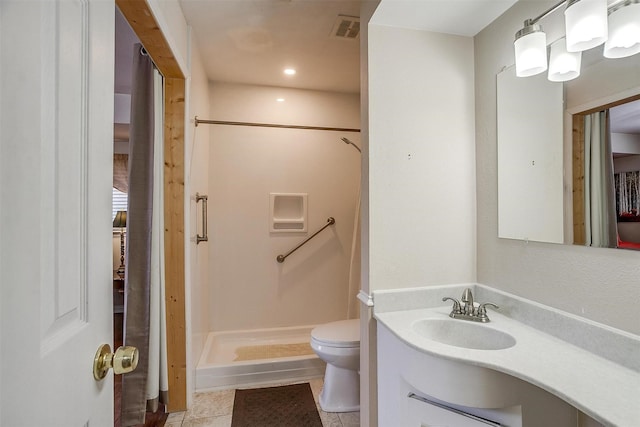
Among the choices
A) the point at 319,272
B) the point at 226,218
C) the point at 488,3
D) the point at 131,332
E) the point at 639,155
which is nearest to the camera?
the point at 639,155

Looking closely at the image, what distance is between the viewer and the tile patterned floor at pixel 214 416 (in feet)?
5.89

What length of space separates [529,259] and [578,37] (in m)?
0.85

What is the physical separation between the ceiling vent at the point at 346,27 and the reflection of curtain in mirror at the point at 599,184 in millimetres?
1363

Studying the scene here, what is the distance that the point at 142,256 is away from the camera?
64.6 inches

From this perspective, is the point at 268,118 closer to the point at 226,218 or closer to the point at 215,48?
the point at 215,48

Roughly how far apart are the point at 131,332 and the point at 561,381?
1.86m

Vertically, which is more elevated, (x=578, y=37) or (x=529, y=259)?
(x=578, y=37)

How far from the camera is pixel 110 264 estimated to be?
0.71m

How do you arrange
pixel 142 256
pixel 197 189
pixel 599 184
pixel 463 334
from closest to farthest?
pixel 599 184, pixel 463 334, pixel 142 256, pixel 197 189

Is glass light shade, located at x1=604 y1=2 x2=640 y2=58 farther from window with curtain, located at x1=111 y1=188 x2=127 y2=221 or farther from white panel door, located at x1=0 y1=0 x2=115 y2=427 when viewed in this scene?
window with curtain, located at x1=111 y1=188 x2=127 y2=221

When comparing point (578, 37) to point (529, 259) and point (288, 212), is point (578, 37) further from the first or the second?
point (288, 212)

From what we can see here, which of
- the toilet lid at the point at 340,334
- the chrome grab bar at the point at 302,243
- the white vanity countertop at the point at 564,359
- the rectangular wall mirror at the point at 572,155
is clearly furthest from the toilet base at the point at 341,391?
the rectangular wall mirror at the point at 572,155

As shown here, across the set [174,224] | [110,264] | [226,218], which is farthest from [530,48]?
[226,218]

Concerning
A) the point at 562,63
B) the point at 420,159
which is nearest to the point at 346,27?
the point at 420,159
